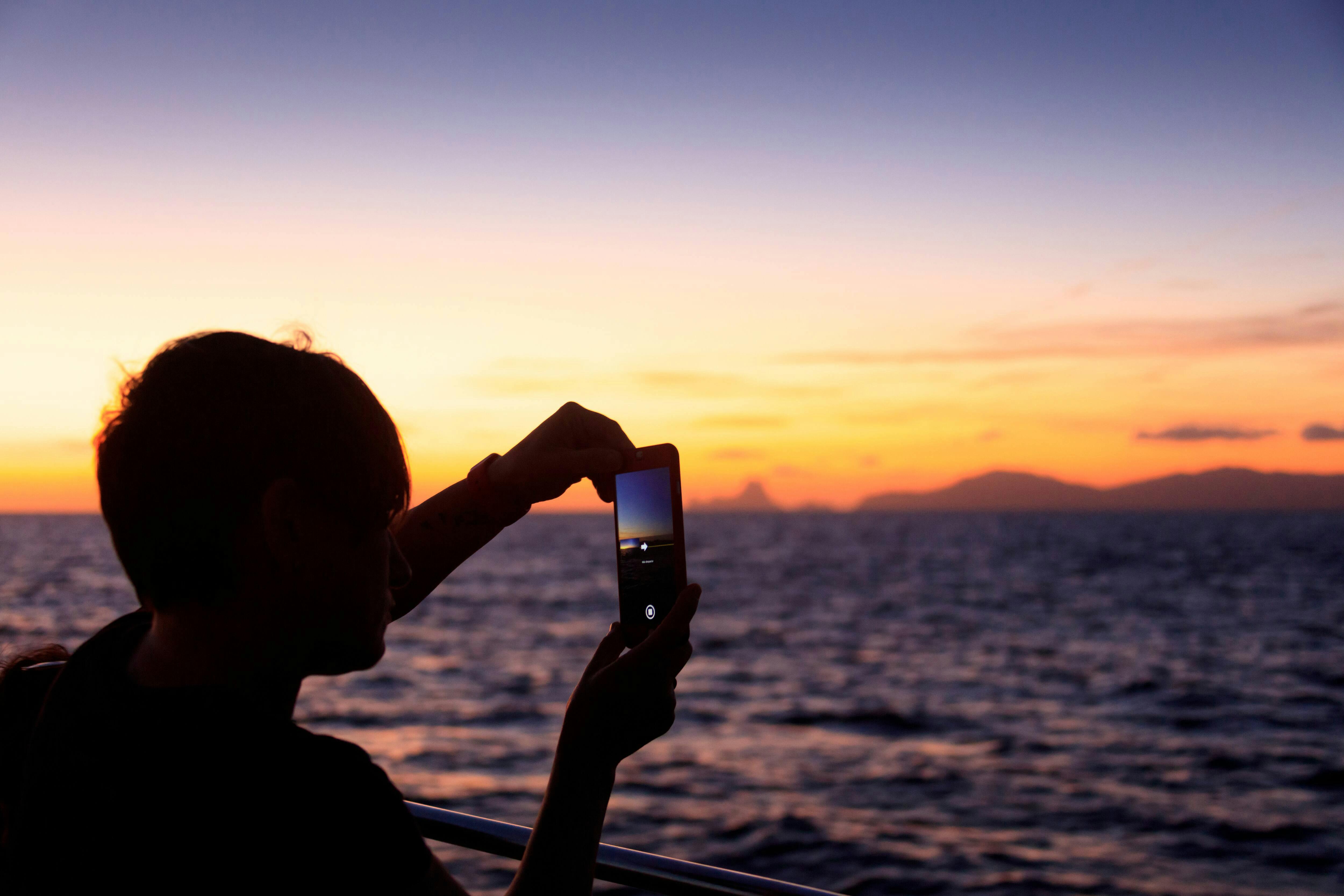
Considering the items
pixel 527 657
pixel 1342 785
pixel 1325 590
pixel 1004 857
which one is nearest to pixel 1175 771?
pixel 1342 785

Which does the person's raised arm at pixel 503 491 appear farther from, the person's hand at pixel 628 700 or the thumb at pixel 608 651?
the person's hand at pixel 628 700

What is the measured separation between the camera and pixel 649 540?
5.89 ft

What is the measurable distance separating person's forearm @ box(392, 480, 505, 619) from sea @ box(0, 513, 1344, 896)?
0.70m

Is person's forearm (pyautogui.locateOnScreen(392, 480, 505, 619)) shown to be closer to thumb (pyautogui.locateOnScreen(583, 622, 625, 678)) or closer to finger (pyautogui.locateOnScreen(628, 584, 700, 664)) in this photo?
thumb (pyautogui.locateOnScreen(583, 622, 625, 678))

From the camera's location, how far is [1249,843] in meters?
12.1

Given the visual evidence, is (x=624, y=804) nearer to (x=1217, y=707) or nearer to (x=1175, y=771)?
(x=1175, y=771)

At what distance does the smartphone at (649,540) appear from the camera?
5.57 ft

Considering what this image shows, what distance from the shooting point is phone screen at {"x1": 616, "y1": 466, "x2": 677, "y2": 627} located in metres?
1.71

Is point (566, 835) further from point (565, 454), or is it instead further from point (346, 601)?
point (565, 454)

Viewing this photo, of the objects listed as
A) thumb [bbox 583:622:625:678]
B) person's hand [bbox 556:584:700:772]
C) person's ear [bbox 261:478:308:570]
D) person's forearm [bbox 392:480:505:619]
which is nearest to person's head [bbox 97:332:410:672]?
person's ear [bbox 261:478:308:570]

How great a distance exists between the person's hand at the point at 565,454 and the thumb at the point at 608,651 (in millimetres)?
417

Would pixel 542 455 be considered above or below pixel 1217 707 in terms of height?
above

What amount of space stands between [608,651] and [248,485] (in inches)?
26.4

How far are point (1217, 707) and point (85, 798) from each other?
75.9 feet
